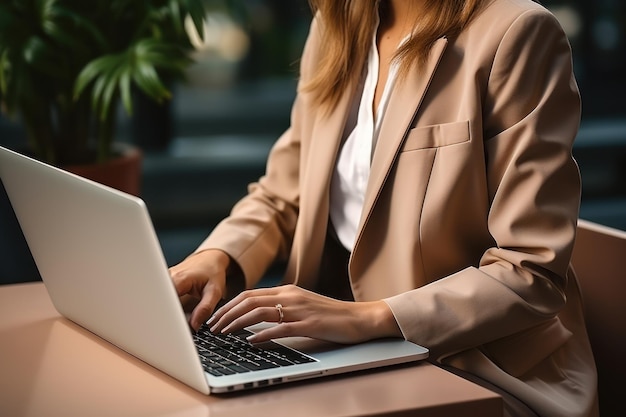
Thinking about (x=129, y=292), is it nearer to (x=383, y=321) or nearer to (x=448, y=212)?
(x=383, y=321)

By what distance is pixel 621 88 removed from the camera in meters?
4.80

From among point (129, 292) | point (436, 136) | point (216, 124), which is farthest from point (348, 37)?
point (216, 124)

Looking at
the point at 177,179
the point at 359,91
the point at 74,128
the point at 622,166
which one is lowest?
the point at 622,166

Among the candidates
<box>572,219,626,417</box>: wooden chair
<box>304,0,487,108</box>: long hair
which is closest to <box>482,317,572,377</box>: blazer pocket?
<box>572,219,626,417</box>: wooden chair

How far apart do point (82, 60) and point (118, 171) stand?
0.31 metres

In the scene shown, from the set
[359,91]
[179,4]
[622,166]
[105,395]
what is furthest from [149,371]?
[622,166]

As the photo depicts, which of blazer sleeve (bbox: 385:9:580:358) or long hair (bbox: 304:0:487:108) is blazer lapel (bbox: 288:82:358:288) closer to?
long hair (bbox: 304:0:487:108)

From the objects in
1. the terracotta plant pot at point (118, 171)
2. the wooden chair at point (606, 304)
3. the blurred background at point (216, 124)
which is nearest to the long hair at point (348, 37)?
the wooden chair at point (606, 304)

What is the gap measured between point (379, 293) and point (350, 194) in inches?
7.6

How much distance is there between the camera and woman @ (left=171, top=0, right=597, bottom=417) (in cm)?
136

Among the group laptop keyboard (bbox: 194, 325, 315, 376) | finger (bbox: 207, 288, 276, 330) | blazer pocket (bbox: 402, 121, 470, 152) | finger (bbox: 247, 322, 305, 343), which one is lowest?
laptop keyboard (bbox: 194, 325, 315, 376)

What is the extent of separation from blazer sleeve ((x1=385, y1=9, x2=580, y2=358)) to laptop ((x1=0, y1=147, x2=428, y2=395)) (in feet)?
0.34

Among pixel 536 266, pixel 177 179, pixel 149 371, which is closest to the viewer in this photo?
pixel 149 371

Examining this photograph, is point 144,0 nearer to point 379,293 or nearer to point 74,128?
point 74,128
